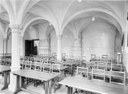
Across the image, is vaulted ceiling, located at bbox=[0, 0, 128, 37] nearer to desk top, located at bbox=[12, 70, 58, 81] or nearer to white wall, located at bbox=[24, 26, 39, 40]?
desk top, located at bbox=[12, 70, 58, 81]

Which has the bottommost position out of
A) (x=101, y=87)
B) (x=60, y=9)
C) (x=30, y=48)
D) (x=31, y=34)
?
(x=101, y=87)

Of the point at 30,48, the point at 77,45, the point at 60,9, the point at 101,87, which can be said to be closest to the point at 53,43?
the point at 30,48

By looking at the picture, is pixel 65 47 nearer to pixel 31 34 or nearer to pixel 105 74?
pixel 31 34

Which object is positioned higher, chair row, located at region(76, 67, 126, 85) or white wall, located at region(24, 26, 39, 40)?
white wall, located at region(24, 26, 39, 40)

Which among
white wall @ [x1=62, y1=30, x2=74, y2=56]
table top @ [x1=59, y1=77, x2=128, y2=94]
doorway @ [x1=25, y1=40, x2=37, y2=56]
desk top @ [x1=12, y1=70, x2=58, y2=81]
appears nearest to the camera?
table top @ [x1=59, y1=77, x2=128, y2=94]

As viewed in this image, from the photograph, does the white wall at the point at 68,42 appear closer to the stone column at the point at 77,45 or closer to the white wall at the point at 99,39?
the stone column at the point at 77,45

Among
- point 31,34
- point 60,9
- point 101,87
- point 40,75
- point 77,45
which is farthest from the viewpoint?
point 31,34

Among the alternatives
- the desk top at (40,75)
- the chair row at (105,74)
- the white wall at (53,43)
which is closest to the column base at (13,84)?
the desk top at (40,75)

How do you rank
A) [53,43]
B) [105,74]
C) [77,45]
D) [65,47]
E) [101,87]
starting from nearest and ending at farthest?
[101,87] → [105,74] → [77,45] → [65,47] → [53,43]

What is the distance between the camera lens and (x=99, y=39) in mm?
10570

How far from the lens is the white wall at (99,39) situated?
10016mm

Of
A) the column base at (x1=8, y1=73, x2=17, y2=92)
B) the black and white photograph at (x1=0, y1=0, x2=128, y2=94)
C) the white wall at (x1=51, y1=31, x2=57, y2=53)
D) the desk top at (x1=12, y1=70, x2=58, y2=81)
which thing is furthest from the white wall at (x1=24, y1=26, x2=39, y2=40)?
the desk top at (x1=12, y1=70, x2=58, y2=81)

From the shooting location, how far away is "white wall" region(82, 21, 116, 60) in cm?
1002

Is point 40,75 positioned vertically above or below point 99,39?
below
